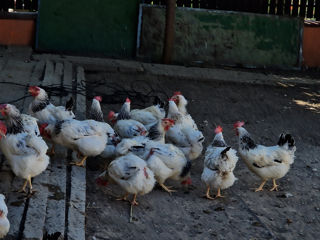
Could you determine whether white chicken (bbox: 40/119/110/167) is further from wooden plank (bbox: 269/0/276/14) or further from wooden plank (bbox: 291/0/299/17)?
wooden plank (bbox: 291/0/299/17)

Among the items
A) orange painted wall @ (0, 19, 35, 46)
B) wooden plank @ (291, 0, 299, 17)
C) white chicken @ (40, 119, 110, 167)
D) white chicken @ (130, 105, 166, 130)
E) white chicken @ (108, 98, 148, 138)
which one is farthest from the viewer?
wooden plank @ (291, 0, 299, 17)

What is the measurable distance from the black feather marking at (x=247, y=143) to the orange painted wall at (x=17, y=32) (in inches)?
281

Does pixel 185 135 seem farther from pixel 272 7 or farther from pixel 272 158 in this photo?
pixel 272 7

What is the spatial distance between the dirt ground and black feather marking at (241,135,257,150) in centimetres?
50

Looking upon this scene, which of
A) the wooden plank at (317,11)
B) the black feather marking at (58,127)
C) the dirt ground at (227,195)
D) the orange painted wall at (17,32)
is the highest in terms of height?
the wooden plank at (317,11)

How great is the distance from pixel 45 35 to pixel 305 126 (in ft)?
20.0

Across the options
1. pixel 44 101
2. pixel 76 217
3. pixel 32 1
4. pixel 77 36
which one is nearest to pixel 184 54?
pixel 77 36

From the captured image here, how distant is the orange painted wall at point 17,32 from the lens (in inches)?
490

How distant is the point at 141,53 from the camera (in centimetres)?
1305

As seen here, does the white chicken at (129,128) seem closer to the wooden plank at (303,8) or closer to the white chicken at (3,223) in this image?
the white chicken at (3,223)

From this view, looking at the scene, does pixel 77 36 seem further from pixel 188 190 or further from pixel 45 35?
pixel 188 190

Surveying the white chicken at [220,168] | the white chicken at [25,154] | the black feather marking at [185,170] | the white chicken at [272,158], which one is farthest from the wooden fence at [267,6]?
the white chicken at [25,154]

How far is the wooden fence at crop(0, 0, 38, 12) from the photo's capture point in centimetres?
1311

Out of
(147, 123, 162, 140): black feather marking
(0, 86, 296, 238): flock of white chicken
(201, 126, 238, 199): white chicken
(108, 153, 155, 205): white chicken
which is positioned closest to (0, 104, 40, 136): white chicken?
(0, 86, 296, 238): flock of white chicken
